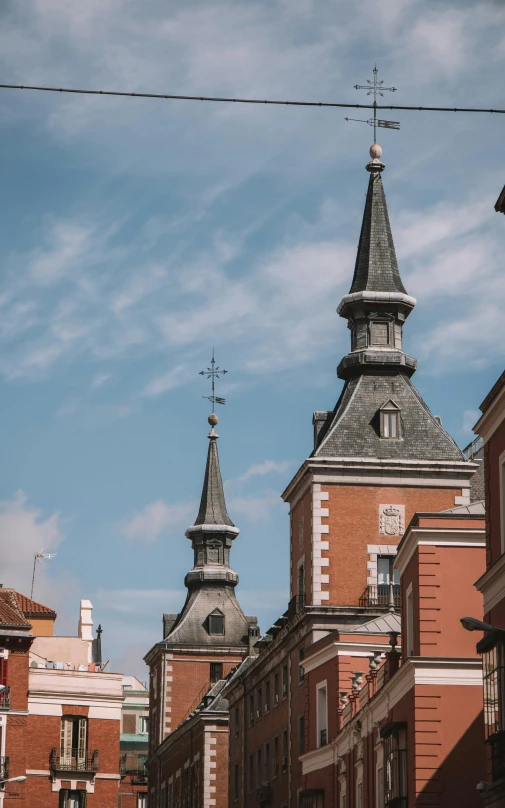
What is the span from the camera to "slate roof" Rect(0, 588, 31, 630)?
67.4 m

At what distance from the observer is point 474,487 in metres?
62.7

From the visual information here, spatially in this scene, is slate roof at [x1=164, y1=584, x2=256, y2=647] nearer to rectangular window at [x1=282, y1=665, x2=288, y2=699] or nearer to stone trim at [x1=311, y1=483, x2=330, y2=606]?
rectangular window at [x1=282, y1=665, x2=288, y2=699]

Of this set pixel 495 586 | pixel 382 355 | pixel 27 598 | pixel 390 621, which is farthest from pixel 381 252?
pixel 495 586

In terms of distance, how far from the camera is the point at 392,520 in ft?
191

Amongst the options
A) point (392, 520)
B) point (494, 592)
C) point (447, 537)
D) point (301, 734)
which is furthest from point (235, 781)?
point (494, 592)

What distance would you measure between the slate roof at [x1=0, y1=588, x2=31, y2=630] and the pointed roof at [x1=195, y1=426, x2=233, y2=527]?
111 feet

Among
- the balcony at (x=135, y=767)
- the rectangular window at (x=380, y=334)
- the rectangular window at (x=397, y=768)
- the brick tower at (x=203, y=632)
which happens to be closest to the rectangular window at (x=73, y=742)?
the rectangular window at (x=380, y=334)

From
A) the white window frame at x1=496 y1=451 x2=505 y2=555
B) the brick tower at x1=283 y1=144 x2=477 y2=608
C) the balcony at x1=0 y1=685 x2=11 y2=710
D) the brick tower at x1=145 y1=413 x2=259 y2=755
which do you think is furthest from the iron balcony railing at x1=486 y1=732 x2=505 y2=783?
the brick tower at x1=145 y1=413 x2=259 y2=755

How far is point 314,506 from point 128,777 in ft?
214

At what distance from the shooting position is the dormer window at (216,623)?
10131 cm

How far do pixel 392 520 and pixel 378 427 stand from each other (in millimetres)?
4039

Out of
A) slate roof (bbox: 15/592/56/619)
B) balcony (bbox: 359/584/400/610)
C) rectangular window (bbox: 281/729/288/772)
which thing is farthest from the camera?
slate roof (bbox: 15/592/56/619)

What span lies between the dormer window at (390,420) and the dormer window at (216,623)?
43.6 meters

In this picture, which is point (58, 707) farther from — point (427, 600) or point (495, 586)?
point (495, 586)
